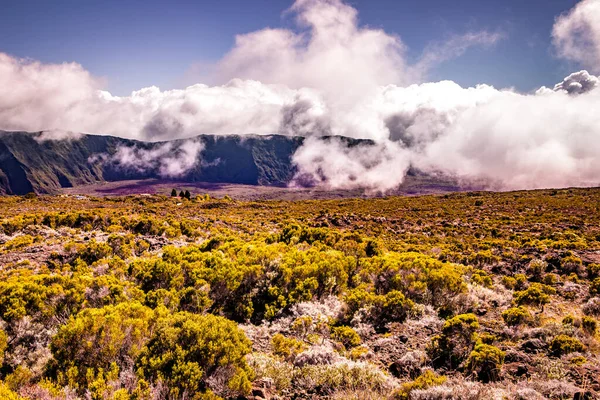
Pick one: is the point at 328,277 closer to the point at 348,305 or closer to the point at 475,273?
the point at 348,305

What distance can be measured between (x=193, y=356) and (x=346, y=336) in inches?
142

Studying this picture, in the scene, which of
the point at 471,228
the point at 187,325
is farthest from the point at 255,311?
the point at 471,228

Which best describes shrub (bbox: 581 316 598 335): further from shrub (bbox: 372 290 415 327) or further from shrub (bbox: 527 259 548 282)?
shrub (bbox: 527 259 548 282)

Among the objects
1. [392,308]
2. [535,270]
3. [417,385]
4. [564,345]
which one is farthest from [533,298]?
[417,385]

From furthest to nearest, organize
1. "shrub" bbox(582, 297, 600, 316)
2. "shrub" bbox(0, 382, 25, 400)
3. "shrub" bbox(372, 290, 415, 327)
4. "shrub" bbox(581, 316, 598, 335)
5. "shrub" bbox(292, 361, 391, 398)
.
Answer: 1. "shrub" bbox(582, 297, 600, 316)
2. "shrub" bbox(372, 290, 415, 327)
3. "shrub" bbox(581, 316, 598, 335)
4. "shrub" bbox(292, 361, 391, 398)
5. "shrub" bbox(0, 382, 25, 400)

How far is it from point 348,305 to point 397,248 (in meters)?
10.2

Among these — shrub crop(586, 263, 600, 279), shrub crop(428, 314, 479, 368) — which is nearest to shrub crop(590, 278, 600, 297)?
shrub crop(586, 263, 600, 279)

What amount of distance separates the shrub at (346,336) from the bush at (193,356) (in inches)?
96.0

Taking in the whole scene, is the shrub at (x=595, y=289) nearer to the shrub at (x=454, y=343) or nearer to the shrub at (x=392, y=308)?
the shrub at (x=454, y=343)

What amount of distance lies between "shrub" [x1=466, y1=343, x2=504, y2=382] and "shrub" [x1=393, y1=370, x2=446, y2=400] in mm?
1001

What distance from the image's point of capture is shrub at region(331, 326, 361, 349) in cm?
730

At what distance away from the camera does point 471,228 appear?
28.8 meters

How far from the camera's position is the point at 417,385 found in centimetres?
513

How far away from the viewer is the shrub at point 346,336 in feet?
23.9
